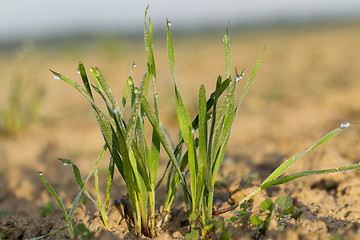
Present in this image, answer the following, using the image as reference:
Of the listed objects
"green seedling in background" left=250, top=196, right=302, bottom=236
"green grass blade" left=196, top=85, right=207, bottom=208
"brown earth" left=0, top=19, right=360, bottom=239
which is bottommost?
"brown earth" left=0, top=19, right=360, bottom=239

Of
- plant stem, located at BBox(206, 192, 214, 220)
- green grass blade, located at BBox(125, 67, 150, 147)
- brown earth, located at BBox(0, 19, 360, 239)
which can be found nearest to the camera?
green grass blade, located at BBox(125, 67, 150, 147)

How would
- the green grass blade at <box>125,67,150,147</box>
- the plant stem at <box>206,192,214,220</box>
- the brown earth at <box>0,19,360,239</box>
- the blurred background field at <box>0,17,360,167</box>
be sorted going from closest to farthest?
the green grass blade at <box>125,67,150,147</box> → the plant stem at <box>206,192,214,220</box> → the brown earth at <box>0,19,360,239</box> → the blurred background field at <box>0,17,360,167</box>

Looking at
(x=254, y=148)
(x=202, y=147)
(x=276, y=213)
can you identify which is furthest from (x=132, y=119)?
(x=254, y=148)

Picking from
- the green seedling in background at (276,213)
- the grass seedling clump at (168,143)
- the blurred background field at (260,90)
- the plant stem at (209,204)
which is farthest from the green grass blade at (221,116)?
the blurred background field at (260,90)

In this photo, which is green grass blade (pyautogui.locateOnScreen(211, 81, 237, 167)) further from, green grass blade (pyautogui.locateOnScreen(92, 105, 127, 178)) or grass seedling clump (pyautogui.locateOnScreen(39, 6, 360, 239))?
green grass blade (pyautogui.locateOnScreen(92, 105, 127, 178))

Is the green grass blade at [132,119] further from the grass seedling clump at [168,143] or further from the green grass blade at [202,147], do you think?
the green grass blade at [202,147]

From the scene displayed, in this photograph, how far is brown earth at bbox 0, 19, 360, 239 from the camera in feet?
5.08

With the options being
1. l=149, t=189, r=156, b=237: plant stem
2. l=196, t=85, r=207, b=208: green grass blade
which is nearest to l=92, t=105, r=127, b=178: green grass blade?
l=149, t=189, r=156, b=237: plant stem

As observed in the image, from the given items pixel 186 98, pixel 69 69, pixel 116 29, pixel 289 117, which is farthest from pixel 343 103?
pixel 116 29

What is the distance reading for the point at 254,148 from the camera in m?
2.92

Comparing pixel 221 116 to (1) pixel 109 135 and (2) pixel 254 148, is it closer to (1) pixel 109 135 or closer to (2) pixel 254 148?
(1) pixel 109 135

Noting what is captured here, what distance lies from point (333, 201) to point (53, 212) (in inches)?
53.2

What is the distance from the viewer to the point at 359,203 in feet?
5.59

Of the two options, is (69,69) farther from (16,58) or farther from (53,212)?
(53,212)
